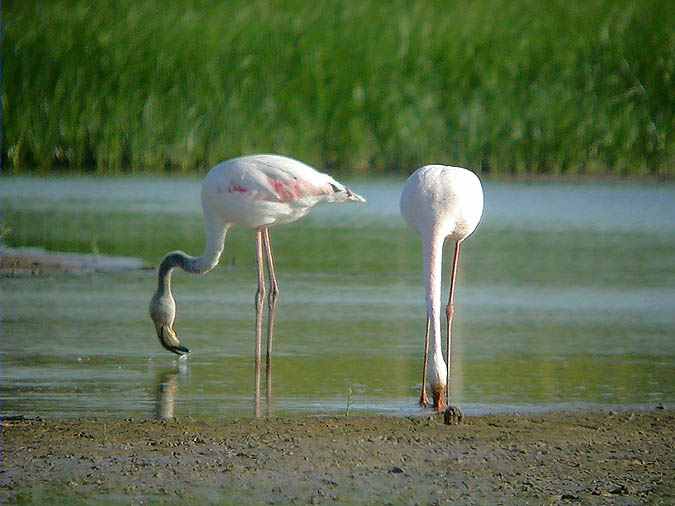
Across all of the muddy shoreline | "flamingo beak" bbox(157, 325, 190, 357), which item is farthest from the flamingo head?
the muddy shoreline

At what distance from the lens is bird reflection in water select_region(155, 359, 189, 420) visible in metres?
8.70

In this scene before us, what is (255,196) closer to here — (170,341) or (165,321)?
(165,321)

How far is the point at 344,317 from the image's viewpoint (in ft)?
39.7

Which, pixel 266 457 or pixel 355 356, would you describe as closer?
→ pixel 266 457

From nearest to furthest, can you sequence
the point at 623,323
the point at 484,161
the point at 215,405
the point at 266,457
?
the point at 266,457, the point at 215,405, the point at 623,323, the point at 484,161

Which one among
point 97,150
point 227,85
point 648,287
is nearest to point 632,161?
point 227,85

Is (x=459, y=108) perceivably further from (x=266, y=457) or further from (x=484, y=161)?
(x=266, y=457)

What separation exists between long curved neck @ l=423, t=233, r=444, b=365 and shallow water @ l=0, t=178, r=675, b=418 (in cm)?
45

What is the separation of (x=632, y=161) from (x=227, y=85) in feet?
18.5

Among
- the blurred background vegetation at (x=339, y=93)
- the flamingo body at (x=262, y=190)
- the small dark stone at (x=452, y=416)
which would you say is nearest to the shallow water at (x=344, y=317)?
the small dark stone at (x=452, y=416)

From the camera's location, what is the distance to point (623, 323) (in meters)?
12.0

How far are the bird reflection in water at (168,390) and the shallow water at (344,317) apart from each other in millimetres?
19

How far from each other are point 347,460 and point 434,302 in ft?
6.10

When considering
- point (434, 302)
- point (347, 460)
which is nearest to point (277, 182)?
point (434, 302)
